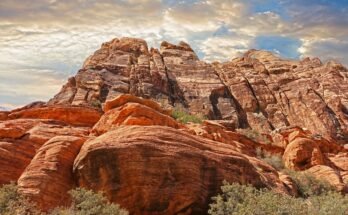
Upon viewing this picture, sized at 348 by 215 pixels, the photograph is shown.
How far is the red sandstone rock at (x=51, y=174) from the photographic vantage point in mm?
19547

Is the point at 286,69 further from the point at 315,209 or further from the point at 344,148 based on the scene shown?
the point at 315,209

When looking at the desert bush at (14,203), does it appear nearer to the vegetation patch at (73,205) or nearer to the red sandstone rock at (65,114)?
the vegetation patch at (73,205)

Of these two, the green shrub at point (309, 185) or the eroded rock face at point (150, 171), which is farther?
the green shrub at point (309, 185)

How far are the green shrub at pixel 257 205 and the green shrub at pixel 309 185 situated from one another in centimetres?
613

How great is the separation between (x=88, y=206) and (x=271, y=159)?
2328cm

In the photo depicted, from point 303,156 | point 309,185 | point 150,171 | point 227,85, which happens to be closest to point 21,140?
point 150,171

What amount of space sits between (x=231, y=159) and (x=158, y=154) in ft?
13.5

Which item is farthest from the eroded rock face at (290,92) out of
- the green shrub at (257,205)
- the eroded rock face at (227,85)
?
the green shrub at (257,205)

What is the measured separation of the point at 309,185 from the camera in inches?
1192

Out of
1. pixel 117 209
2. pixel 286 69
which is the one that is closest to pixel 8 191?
pixel 117 209

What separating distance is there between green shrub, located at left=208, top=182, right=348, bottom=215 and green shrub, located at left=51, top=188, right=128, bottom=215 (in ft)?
13.9

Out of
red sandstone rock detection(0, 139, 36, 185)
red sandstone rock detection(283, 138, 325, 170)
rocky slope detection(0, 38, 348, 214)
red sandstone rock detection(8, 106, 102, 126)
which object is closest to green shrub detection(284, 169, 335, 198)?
rocky slope detection(0, 38, 348, 214)

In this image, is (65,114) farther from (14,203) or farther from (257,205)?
(257,205)

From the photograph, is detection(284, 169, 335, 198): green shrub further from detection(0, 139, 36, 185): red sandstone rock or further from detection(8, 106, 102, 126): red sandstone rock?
detection(0, 139, 36, 185): red sandstone rock
